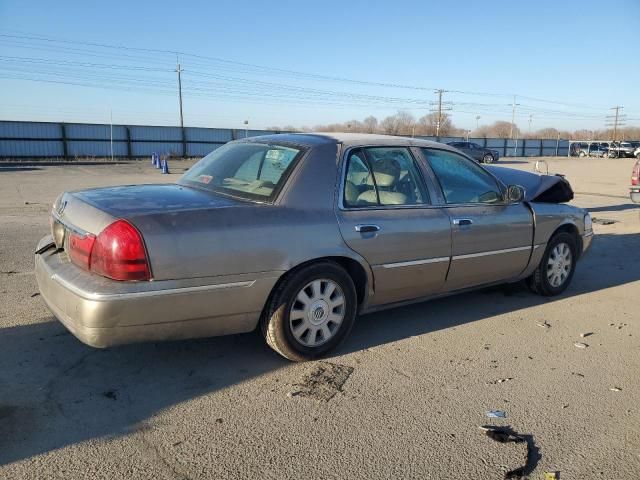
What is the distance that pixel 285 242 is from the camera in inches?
140

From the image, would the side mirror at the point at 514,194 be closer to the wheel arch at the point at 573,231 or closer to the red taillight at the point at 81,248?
the wheel arch at the point at 573,231

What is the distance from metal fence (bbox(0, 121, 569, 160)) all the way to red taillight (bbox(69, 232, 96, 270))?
3375 cm

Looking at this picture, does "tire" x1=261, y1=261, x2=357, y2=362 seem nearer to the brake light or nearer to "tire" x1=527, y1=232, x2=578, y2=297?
"tire" x1=527, y1=232, x2=578, y2=297

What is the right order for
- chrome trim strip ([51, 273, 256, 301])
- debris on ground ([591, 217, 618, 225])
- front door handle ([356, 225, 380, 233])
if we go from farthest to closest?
debris on ground ([591, 217, 618, 225])
front door handle ([356, 225, 380, 233])
chrome trim strip ([51, 273, 256, 301])

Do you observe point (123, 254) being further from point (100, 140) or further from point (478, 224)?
point (100, 140)

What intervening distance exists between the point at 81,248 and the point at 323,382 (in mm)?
1708

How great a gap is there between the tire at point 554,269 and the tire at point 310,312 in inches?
97.5

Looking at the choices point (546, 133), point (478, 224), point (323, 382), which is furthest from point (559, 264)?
point (546, 133)

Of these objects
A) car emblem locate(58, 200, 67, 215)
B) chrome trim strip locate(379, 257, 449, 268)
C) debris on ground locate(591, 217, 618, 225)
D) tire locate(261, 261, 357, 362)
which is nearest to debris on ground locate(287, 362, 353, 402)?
tire locate(261, 261, 357, 362)

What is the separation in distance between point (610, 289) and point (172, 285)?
16.4ft

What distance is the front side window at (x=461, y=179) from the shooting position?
15.1ft

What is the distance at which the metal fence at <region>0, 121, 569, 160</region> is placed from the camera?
3334 cm

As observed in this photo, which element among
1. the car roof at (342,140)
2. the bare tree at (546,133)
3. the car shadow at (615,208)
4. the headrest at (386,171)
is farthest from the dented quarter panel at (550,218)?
the bare tree at (546,133)

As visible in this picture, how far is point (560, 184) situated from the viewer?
19.0ft
